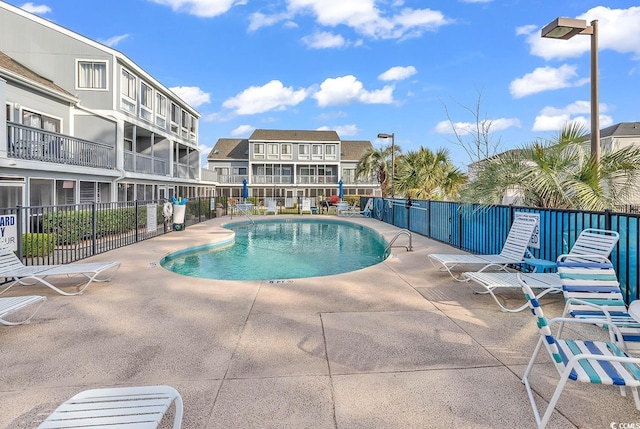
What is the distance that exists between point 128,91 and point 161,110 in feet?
14.5

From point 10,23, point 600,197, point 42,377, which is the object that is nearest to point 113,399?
point 42,377

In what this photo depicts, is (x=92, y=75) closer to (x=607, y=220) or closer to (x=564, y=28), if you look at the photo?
(x=564, y=28)

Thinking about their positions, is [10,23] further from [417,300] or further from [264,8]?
[417,300]

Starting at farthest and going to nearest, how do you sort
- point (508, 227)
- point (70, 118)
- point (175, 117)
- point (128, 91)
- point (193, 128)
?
point (193, 128) → point (175, 117) → point (128, 91) → point (70, 118) → point (508, 227)

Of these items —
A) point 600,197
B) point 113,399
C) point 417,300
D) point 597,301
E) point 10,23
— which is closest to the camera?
point 113,399

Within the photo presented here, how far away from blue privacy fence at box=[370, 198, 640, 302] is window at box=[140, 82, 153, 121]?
48.1 ft

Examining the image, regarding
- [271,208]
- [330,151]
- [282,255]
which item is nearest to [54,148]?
[282,255]

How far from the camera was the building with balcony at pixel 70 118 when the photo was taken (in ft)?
36.9

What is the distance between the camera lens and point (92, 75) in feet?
52.5

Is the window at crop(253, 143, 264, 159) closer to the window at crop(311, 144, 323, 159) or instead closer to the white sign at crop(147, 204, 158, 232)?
the window at crop(311, 144, 323, 159)

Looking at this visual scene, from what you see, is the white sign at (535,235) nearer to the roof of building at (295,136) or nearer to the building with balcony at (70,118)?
the building with balcony at (70,118)

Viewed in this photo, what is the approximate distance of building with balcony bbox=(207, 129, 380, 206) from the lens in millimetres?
40312

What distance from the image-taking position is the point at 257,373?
9.65 feet

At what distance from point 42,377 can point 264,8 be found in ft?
68.5
